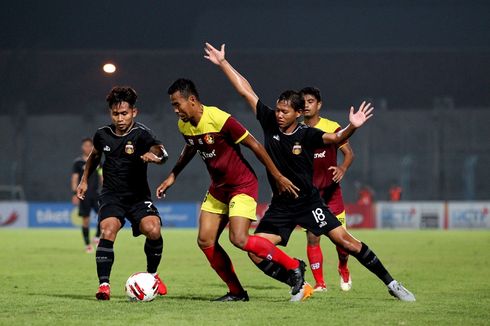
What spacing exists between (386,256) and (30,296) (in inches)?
402

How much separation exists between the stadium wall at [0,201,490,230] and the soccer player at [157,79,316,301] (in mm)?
28429

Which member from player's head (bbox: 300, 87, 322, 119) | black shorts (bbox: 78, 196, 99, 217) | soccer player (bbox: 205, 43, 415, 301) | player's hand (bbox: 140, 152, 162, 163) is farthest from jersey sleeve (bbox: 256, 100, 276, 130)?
black shorts (bbox: 78, 196, 99, 217)

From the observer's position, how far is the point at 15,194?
1737 inches

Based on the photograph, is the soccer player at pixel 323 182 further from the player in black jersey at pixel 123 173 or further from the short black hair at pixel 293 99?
the player in black jersey at pixel 123 173

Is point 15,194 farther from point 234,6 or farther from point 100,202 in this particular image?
point 100,202

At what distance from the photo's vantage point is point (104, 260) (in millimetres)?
10078

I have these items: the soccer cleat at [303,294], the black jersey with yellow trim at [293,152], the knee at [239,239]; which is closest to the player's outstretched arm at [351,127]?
the black jersey with yellow trim at [293,152]

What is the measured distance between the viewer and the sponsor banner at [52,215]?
38688 mm

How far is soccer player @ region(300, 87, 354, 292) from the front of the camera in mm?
11594

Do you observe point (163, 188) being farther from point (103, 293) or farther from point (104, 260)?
point (103, 293)

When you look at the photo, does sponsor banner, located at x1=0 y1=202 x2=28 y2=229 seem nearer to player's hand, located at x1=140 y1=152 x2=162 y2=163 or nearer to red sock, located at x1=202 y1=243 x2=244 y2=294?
red sock, located at x1=202 y1=243 x2=244 y2=294

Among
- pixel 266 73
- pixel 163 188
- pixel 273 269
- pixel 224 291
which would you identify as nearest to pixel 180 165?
pixel 163 188

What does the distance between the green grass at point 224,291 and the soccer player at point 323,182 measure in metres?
0.27

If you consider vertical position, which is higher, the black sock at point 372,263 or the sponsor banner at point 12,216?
the sponsor banner at point 12,216
